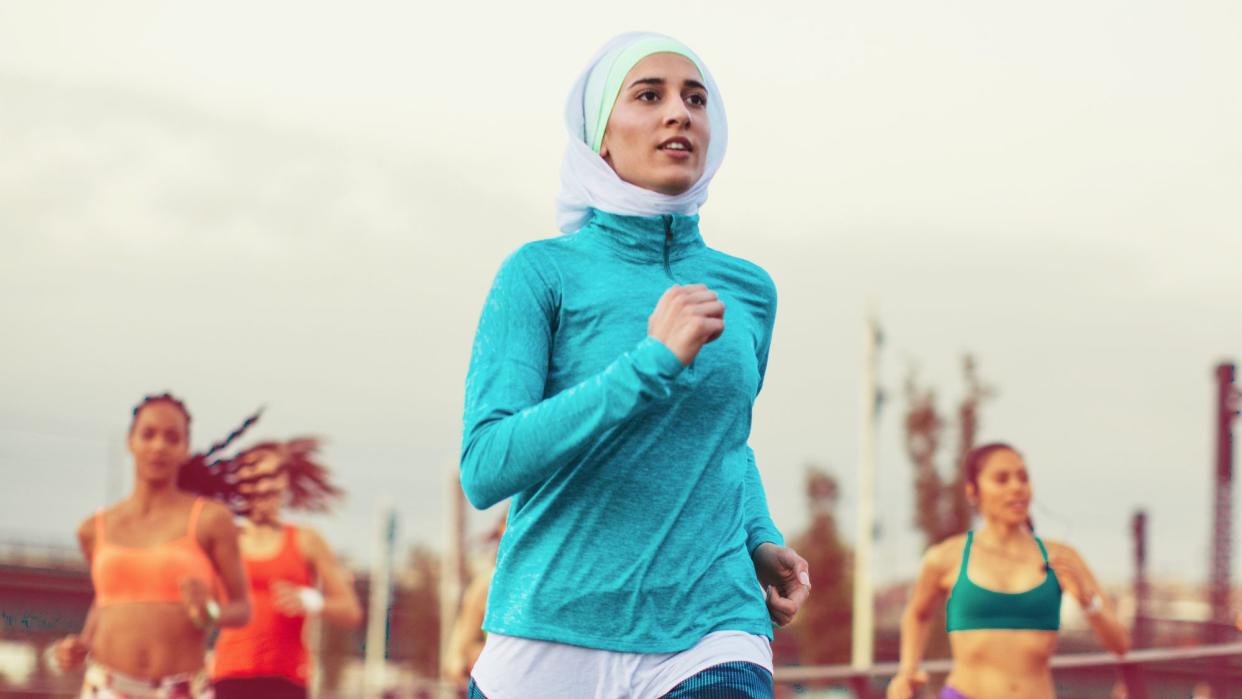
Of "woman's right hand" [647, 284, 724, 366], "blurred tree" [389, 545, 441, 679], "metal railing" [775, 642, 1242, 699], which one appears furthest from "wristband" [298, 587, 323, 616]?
"blurred tree" [389, 545, 441, 679]

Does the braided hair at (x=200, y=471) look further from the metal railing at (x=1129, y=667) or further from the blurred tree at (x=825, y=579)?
the blurred tree at (x=825, y=579)

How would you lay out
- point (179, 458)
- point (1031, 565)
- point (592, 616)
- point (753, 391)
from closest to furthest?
point (592, 616)
point (753, 391)
point (179, 458)
point (1031, 565)

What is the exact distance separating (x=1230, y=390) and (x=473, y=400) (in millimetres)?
11100

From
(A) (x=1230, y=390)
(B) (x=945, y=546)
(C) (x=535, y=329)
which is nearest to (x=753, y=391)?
(C) (x=535, y=329)

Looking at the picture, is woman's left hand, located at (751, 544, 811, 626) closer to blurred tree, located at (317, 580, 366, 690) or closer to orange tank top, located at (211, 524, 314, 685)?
orange tank top, located at (211, 524, 314, 685)

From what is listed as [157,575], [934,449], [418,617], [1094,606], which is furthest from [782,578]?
[418,617]

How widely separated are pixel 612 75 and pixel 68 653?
4910mm

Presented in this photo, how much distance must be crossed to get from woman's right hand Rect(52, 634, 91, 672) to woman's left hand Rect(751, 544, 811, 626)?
4742mm

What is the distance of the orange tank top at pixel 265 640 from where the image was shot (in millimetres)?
9062

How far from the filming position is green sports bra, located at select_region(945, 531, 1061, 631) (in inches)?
316

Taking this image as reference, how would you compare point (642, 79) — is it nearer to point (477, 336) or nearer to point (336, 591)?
point (477, 336)

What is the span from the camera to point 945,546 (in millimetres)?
8445

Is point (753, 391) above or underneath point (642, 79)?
underneath

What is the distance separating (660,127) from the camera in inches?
114
